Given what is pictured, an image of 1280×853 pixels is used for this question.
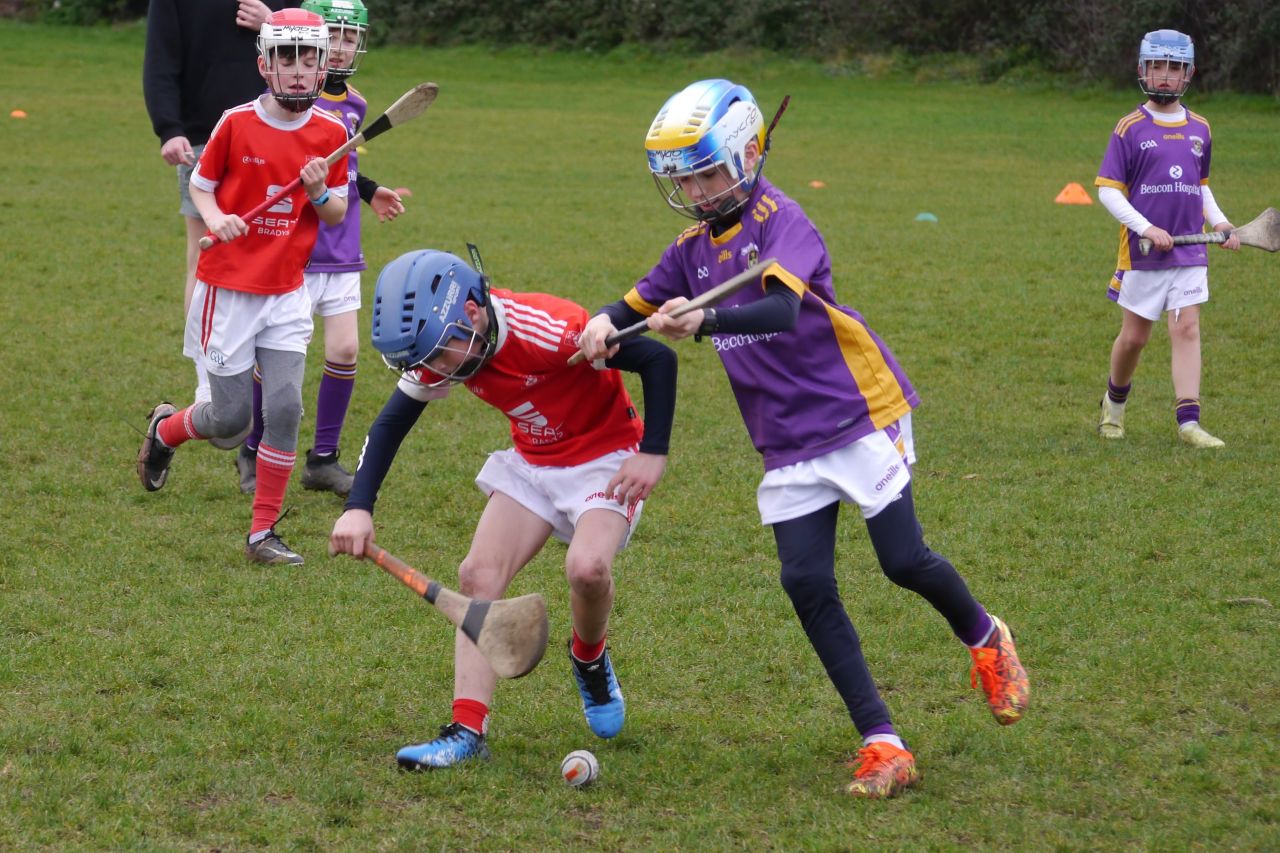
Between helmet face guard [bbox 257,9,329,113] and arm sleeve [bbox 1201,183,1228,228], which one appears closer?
helmet face guard [bbox 257,9,329,113]

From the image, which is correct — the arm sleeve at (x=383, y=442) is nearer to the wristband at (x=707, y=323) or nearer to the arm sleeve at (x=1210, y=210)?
the wristband at (x=707, y=323)

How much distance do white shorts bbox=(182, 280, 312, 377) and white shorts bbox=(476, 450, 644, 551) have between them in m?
1.77

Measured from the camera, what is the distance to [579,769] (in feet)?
12.2

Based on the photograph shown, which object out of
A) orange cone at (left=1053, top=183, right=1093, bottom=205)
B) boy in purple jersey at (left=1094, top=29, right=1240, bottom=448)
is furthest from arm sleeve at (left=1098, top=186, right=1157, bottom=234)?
orange cone at (left=1053, top=183, right=1093, bottom=205)

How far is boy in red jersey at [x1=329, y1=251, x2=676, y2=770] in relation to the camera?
3.68 metres

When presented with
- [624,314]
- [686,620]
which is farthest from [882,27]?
[624,314]

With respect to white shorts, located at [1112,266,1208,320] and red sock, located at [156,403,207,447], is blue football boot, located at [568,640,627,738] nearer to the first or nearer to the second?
red sock, located at [156,403,207,447]

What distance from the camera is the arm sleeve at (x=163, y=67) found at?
6.35 metres

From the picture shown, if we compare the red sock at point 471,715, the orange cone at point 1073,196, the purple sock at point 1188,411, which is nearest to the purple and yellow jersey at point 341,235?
the red sock at point 471,715

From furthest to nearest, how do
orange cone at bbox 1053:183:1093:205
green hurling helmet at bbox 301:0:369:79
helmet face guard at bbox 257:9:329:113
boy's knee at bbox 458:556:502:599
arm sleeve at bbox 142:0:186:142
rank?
orange cone at bbox 1053:183:1093:205, arm sleeve at bbox 142:0:186:142, green hurling helmet at bbox 301:0:369:79, helmet face guard at bbox 257:9:329:113, boy's knee at bbox 458:556:502:599

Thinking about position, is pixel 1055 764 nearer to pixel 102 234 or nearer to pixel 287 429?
pixel 287 429

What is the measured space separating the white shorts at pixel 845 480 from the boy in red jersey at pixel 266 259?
2.33 meters

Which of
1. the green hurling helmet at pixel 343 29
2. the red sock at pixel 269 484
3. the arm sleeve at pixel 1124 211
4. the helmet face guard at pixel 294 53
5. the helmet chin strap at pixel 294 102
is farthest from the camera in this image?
the arm sleeve at pixel 1124 211

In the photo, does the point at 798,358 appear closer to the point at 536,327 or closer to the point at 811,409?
the point at 811,409
